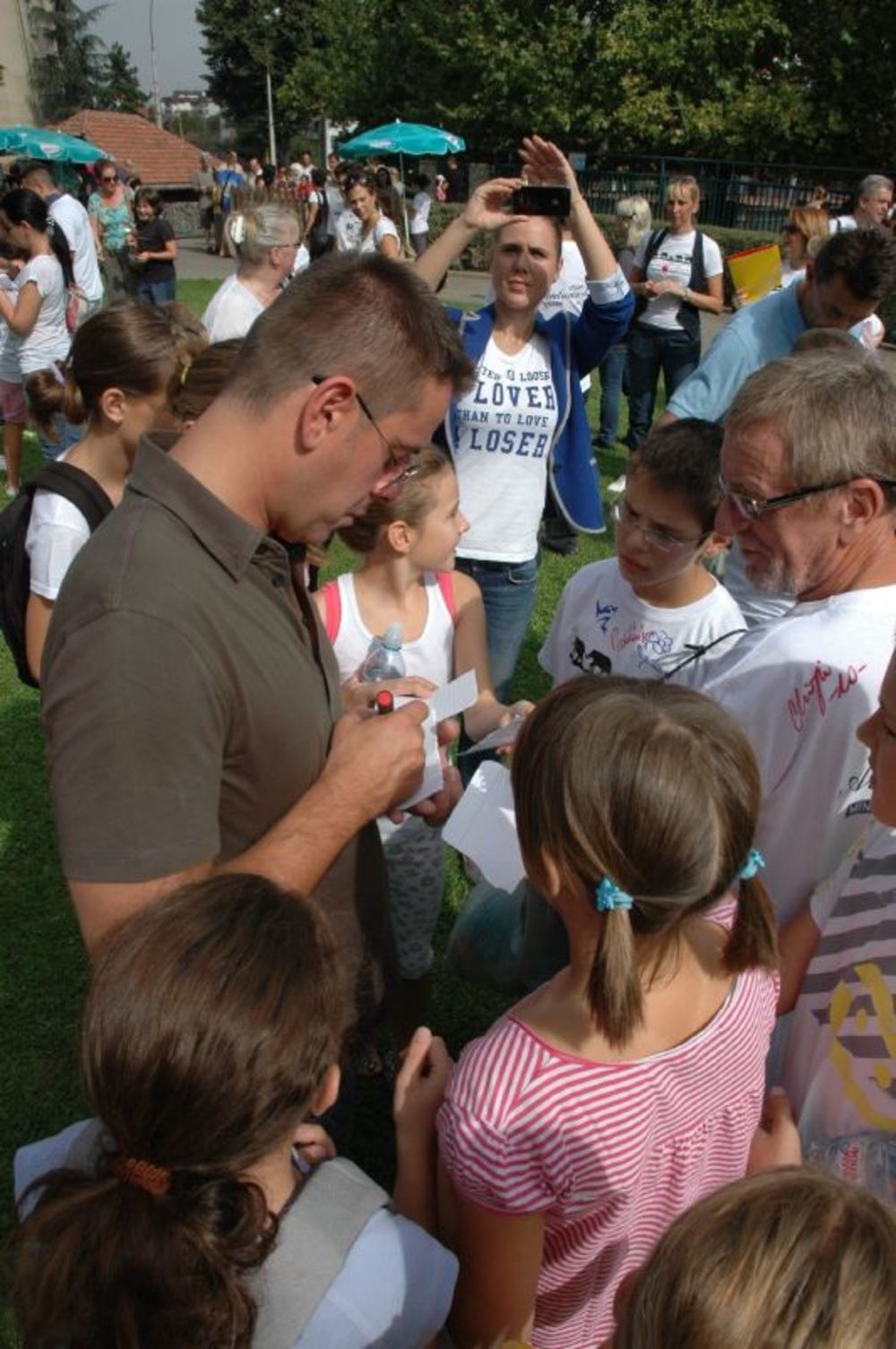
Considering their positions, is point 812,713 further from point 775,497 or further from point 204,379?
point 204,379

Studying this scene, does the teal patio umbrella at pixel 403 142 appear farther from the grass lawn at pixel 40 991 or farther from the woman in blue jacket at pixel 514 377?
the grass lawn at pixel 40 991

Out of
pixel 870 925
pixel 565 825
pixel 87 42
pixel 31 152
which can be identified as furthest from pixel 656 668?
pixel 87 42

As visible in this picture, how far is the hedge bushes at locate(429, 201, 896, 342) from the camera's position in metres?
15.4

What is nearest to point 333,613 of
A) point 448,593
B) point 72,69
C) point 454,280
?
point 448,593

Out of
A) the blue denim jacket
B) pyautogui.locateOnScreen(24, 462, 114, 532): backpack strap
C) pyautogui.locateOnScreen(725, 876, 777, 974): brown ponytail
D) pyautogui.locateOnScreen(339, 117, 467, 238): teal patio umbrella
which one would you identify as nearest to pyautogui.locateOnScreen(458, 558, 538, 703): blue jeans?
the blue denim jacket

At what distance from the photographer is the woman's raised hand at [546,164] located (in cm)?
369

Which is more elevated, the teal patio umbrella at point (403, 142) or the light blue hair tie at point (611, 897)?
the teal patio umbrella at point (403, 142)

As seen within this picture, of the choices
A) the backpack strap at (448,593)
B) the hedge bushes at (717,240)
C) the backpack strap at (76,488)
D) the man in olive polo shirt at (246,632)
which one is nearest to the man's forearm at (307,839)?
the man in olive polo shirt at (246,632)

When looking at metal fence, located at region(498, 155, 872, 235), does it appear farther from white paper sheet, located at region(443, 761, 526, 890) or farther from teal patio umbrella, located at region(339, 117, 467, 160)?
white paper sheet, located at region(443, 761, 526, 890)

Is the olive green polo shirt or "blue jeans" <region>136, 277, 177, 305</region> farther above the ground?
"blue jeans" <region>136, 277, 177, 305</region>

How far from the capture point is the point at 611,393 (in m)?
8.58

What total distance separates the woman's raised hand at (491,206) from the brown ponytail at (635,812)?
9.45 feet

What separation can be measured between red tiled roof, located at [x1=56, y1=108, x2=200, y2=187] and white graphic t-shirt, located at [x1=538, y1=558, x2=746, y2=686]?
41083mm

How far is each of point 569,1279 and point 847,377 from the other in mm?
1658
